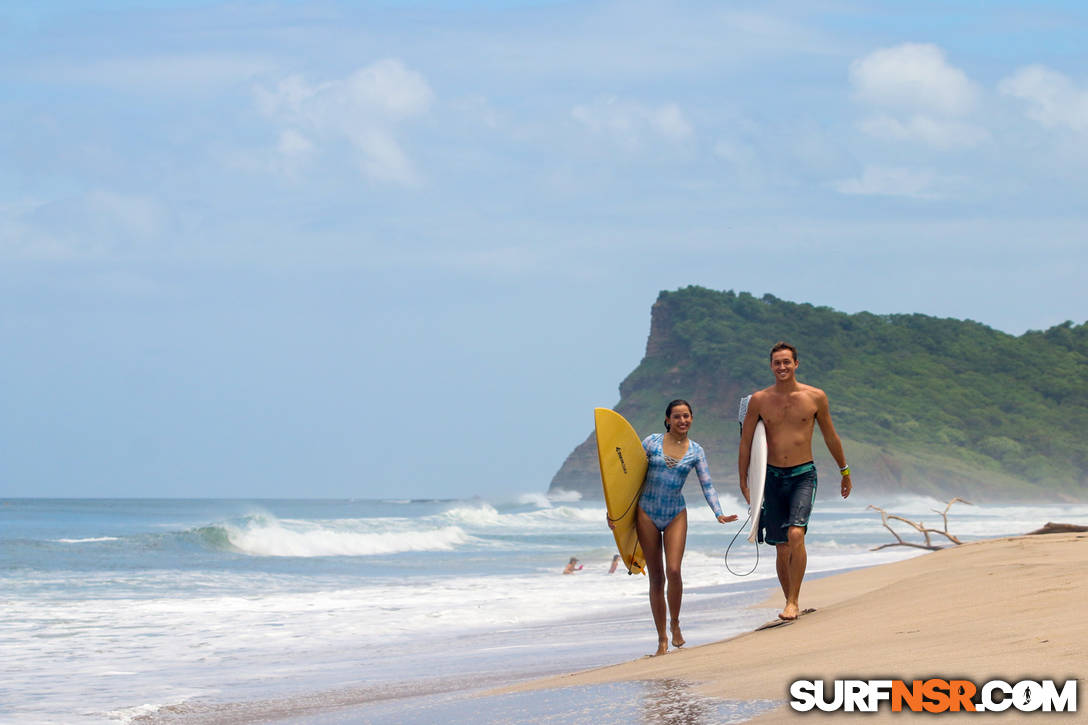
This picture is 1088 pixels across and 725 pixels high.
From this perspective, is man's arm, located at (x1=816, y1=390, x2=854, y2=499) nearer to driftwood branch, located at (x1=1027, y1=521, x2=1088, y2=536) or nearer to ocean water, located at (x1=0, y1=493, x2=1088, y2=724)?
ocean water, located at (x1=0, y1=493, x2=1088, y2=724)

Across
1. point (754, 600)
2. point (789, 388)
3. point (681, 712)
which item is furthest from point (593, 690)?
point (754, 600)

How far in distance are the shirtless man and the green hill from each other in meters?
78.1

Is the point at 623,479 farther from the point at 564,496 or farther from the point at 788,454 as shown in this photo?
the point at 564,496

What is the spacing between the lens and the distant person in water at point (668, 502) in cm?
683

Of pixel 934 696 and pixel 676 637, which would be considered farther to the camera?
pixel 676 637

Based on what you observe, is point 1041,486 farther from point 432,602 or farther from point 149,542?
point 432,602

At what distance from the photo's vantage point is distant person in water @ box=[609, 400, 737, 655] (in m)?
6.83

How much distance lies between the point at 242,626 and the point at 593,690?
715cm

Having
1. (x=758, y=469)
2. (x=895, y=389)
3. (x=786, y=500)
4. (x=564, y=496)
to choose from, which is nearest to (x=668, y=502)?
(x=758, y=469)

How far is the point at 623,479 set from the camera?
6.95 metres

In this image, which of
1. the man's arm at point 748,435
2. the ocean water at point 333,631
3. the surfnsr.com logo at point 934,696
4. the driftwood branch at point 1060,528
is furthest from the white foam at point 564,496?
the surfnsr.com logo at point 934,696

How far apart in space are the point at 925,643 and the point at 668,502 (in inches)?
81.8

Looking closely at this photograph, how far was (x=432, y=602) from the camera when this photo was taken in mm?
13844

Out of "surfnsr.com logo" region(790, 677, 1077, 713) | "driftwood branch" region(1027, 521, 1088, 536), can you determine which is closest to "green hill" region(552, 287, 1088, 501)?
"driftwood branch" region(1027, 521, 1088, 536)
